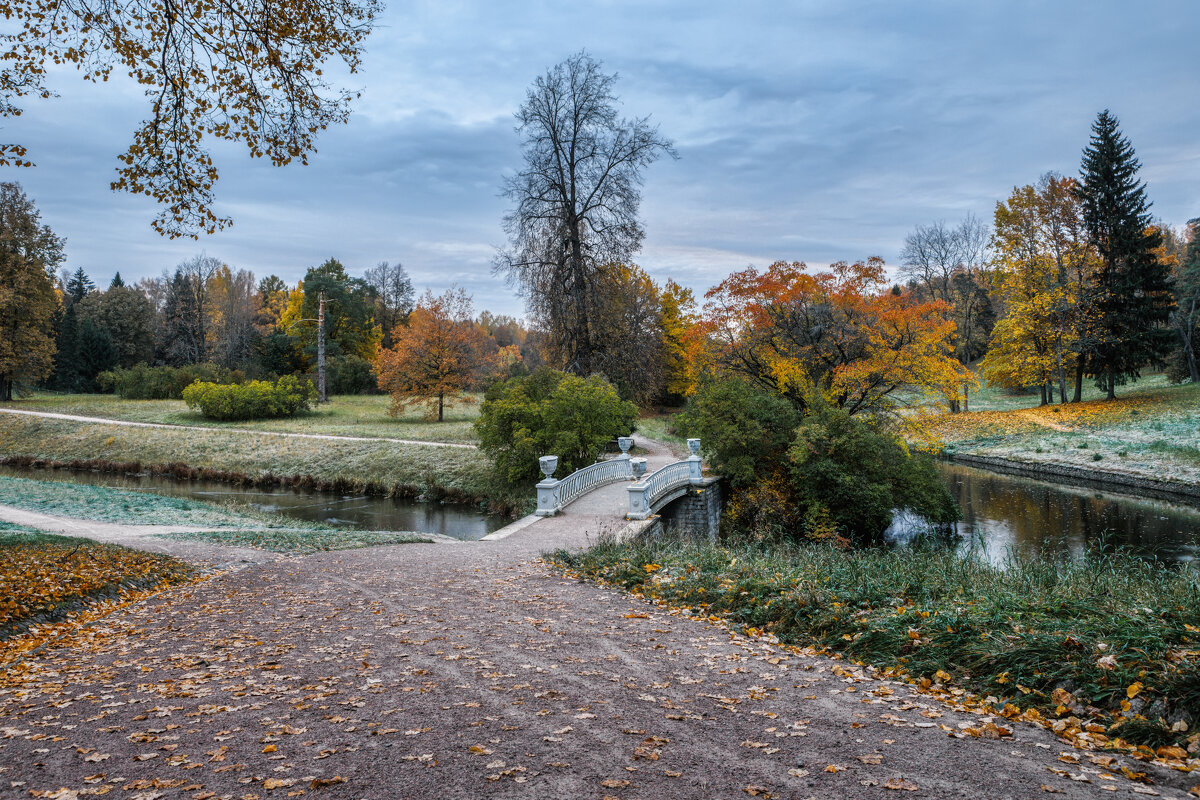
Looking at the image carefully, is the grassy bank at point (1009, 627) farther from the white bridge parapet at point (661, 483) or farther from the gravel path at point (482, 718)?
the white bridge parapet at point (661, 483)

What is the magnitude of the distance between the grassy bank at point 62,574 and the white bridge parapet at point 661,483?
850 centimetres

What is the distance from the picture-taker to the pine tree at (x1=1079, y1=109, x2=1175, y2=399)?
105 ft

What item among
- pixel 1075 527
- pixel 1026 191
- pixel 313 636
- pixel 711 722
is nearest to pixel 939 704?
pixel 711 722

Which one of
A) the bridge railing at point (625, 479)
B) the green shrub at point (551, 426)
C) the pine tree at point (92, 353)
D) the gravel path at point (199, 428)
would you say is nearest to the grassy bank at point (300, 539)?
the bridge railing at point (625, 479)

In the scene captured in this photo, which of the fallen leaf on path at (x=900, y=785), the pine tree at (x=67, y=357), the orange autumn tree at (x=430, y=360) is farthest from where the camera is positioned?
the pine tree at (x=67, y=357)

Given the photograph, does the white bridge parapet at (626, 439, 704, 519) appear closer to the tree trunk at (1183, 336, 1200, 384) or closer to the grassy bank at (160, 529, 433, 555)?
the grassy bank at (160, 529, 433, 555)

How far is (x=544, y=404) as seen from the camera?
68.8 ft

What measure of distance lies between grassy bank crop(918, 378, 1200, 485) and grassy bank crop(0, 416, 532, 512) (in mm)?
16103

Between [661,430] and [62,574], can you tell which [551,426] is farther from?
[661,430]

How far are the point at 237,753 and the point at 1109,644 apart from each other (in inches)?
229

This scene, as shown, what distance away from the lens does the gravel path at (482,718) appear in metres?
3.51

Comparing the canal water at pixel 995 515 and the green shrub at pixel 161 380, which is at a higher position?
the green shrub at pixel 161 380

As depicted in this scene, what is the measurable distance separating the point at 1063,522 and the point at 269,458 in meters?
28.5

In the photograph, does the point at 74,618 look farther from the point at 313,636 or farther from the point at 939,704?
the point at 939,704
